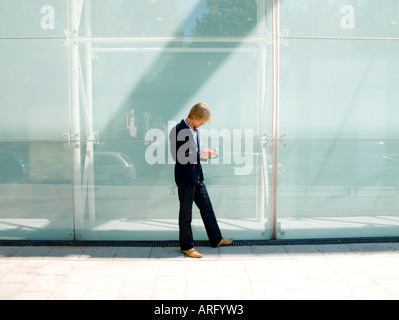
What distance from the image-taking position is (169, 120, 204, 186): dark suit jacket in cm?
452

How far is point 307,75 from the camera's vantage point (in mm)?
Answer: 5277

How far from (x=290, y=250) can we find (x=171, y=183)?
1820 millimetres

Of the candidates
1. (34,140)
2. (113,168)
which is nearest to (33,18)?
(34,140)

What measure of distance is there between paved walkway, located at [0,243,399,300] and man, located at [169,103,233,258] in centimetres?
30

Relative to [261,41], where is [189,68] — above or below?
below

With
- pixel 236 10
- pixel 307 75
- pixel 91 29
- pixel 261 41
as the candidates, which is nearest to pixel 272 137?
pixel 307 75

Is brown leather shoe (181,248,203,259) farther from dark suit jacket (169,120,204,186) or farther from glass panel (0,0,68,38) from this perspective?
glass panel (0,0,68,38)

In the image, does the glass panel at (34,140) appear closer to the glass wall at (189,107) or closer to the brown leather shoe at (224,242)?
the glass wall at (189,107)

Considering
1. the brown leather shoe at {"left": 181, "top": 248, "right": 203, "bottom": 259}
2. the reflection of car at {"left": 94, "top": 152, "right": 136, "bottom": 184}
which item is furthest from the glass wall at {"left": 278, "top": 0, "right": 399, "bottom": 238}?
the reflection of car at {"left": 94, "top": 152, "right": 136, "bottom": 184}

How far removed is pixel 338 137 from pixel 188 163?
225 cm

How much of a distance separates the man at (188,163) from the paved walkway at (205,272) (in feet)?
0.99

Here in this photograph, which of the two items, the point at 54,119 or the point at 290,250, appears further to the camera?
the point at 54,119

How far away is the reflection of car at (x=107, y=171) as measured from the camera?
209 inches

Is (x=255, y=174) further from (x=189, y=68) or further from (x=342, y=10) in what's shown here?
(x=342, y=10)
